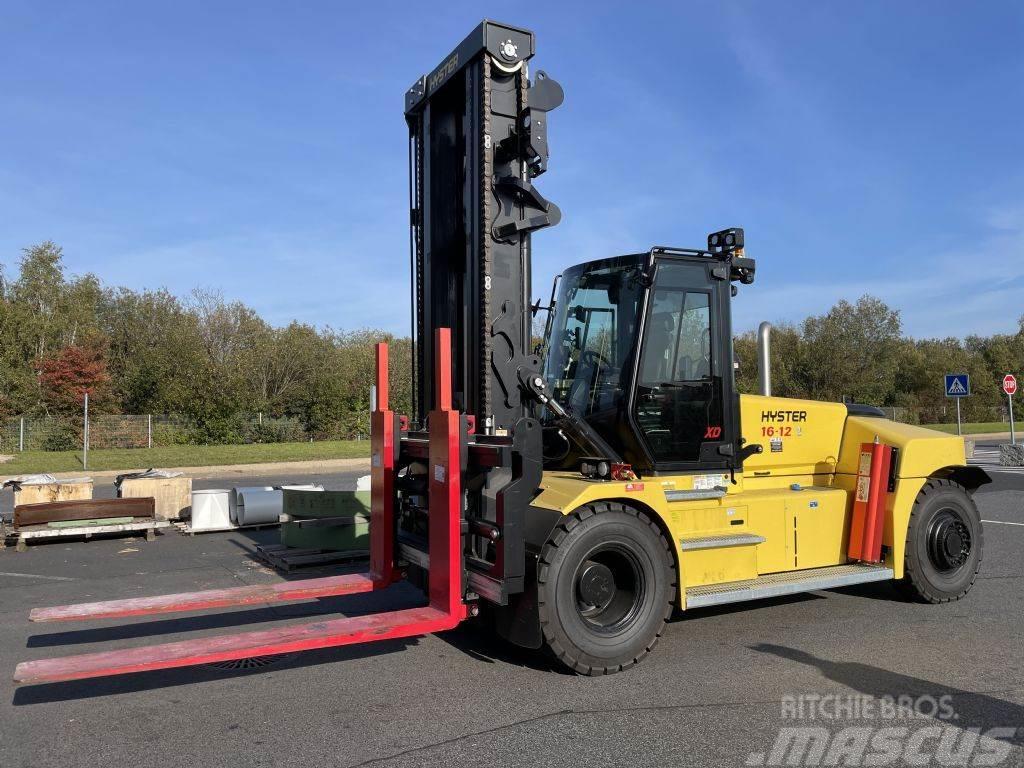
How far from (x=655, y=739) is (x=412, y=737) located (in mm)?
1277

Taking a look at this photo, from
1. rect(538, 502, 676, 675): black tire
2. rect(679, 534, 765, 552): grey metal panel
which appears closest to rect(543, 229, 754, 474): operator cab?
rect(679, 534, 765, 552): grey metal panel

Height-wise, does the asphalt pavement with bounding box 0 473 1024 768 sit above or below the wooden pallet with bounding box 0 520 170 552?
below

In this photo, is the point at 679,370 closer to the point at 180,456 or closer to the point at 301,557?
the point at 301,557

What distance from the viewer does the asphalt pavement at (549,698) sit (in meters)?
3.89

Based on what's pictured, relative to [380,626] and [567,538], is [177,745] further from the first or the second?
[567,538]

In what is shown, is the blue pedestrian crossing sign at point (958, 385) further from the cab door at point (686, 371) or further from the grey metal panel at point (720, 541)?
the grey metal panel at point (720, 541)

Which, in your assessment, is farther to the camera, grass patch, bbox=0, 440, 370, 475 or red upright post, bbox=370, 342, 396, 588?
grass patch, bbox=0, 440, 370, 475

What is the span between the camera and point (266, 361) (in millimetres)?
35812

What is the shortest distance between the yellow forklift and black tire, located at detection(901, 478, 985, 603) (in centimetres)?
2

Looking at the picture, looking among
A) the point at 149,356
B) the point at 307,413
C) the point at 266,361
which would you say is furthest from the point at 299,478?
the point at 149,356

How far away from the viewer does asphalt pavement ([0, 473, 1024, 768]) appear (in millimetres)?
3889

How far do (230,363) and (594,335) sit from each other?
1280 inches

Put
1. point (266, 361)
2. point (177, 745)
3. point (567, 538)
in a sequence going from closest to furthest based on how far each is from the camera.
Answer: point (177, 745)
point (567, 538)
point (266, 361)

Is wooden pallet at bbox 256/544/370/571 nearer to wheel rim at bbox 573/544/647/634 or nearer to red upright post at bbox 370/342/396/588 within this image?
red upright post at bbox 370/342/396/588
